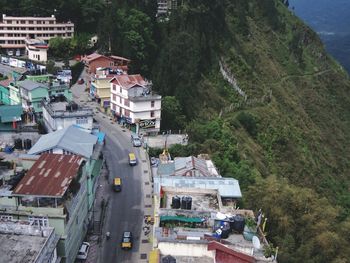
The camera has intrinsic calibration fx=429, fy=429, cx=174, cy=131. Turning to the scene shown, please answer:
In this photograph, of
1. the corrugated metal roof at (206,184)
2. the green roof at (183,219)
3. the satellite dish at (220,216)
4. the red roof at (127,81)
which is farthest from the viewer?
the red roof at (127,81)

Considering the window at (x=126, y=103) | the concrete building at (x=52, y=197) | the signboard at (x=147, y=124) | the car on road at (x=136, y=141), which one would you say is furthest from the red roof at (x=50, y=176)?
the window at (x=126, y=103)

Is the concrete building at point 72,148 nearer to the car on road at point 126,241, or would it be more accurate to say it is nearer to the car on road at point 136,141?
the car on road at point 126,241

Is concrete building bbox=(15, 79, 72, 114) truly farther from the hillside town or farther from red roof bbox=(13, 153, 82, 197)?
red roof bbox=(13, 153, 82, 197)

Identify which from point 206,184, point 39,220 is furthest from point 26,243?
point 206,184

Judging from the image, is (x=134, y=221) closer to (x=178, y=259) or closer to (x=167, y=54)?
(x=178, y=259)

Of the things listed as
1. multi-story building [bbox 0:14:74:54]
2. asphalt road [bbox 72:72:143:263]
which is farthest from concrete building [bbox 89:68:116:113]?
multi-story building [bbox 0:14:74:54]

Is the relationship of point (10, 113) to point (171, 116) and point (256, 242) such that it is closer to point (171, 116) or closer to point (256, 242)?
point (171, 116)
